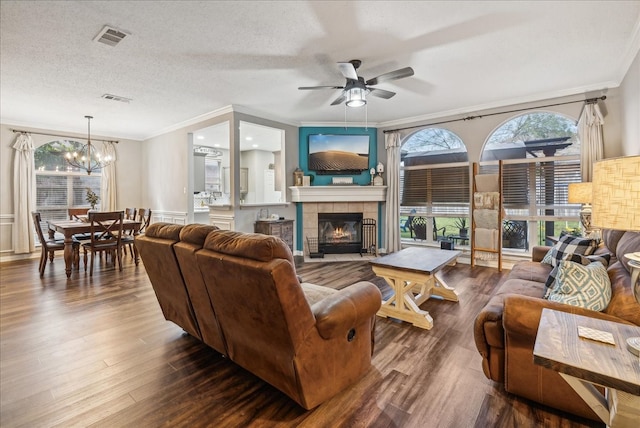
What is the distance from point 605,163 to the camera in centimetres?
119

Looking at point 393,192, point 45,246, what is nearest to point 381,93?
point 393,192

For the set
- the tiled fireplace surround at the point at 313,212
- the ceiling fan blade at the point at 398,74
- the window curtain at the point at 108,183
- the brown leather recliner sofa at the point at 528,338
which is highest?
the ceiling fan blade at the point at 398,74

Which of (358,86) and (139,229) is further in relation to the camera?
(139,229)

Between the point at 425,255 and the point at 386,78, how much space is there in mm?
1999

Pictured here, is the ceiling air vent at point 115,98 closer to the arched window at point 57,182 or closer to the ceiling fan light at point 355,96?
the arched window at point 57,182

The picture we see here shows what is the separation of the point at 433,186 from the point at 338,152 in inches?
76.7

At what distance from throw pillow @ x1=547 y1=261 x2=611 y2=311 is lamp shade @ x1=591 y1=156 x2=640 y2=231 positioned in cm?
73

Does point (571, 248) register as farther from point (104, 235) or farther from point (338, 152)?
point (104, 235)

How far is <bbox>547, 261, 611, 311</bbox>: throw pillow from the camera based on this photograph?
5.45 ft

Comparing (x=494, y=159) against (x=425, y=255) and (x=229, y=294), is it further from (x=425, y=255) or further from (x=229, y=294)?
(x=229, y=294)

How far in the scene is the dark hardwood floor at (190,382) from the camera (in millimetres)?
1648

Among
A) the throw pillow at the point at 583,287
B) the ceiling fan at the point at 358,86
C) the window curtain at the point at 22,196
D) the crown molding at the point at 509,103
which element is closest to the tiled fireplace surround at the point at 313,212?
the crown molding at the point at 509,103

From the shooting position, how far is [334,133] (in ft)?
20.1

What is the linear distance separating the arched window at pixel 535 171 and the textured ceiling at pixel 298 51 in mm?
521
